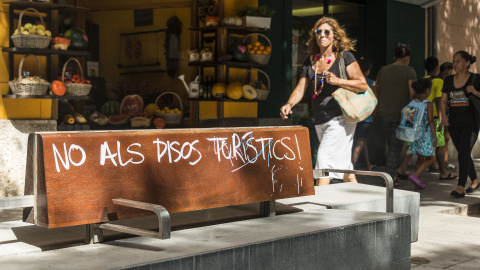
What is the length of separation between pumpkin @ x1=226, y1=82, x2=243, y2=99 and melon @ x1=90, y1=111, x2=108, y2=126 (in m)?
1.74

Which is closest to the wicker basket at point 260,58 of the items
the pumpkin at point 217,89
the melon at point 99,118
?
the pumpkin at point 217,89

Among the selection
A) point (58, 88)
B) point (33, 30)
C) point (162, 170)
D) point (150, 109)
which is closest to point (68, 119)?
point (58, 88)

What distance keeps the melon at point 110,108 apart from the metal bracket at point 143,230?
6421 mm

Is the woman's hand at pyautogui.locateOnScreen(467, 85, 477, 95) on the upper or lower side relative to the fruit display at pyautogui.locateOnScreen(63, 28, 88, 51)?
lower

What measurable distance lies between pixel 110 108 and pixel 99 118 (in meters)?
0.35

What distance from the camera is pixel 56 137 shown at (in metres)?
2.81

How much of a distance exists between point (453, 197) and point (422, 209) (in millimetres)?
1067

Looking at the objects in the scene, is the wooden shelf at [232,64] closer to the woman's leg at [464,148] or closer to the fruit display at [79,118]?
the fruit display at [79,118]

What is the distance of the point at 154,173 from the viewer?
3.13 m

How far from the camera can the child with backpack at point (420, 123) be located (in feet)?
28.2

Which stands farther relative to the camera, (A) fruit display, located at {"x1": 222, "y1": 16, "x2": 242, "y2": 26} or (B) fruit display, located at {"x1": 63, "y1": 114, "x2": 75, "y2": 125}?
(A) fruit display, located at {"x1": 222, "y1": 16, "x2": 242, "y2": 26}

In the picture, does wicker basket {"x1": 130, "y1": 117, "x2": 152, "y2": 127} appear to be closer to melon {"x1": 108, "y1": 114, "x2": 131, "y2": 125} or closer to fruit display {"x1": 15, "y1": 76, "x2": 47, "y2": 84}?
melon {"x1": 108, "y1": 114, "x2": 131, "y2": 125}

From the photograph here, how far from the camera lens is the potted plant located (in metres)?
9.13

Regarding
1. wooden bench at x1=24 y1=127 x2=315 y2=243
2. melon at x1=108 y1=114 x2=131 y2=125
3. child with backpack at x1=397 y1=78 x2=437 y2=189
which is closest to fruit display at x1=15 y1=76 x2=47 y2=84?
melon at x1=108 y1=114 x2=131 y2=125
